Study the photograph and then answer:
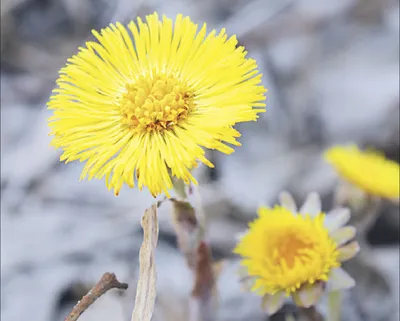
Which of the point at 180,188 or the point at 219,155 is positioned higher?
the point at 219,155

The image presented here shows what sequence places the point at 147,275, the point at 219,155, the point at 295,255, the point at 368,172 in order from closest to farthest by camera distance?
the point at 147,275
the point at 295,255
the point at 368,172
the point at 219,155

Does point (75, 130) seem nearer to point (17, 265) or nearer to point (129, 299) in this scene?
point (129, 299)

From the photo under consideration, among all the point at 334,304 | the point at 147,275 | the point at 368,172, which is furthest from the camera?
the point at 368,172

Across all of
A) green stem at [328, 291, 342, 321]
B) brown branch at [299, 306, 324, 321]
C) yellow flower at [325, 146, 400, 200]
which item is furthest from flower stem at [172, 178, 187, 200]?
yellow flower at [325, 146, 400, 200]

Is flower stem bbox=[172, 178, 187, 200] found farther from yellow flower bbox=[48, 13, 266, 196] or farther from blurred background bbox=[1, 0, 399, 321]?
blurred background bbox=[1, 0, 399, 321]

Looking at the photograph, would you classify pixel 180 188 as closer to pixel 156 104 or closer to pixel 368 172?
pixel 156 104

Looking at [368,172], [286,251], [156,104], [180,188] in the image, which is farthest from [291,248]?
[368,172]
